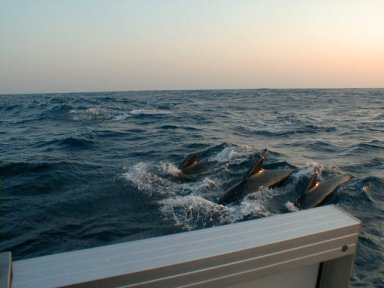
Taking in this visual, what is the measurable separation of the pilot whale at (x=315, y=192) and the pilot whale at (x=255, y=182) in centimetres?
98

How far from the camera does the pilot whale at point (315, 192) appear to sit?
27.2 feet

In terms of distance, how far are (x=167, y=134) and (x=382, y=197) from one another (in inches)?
442

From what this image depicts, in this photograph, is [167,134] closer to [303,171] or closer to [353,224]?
[303,171]

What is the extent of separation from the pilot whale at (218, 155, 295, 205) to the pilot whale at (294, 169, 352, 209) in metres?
0.98

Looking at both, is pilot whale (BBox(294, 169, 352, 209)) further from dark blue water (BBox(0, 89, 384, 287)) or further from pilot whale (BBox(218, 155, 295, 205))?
pilot whale (BBox(218, 155, 295, 205))

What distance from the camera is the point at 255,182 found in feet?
30.4

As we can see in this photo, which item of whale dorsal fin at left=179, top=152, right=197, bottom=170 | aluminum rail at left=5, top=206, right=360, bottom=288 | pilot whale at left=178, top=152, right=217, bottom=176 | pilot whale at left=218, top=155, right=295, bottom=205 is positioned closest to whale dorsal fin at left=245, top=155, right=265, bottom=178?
pilot whale at left=218, top=155, right=295, bottom=205

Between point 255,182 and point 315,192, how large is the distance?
4.48 ft

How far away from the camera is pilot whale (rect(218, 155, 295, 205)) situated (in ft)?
27.8

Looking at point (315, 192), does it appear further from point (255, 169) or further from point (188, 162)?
point (188, 162)

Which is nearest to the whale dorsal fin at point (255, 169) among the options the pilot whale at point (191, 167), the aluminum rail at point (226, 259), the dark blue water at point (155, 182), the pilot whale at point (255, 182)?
the pilot whale at point (255, 182)

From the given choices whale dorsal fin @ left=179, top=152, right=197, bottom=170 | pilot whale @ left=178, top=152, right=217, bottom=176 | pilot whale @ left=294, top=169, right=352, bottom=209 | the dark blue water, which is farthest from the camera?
whale dorsal fin @ left=179, top=152, right=197, bottom=170

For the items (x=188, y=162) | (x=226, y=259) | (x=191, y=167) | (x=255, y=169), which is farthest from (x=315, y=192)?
(x=226, y=259)

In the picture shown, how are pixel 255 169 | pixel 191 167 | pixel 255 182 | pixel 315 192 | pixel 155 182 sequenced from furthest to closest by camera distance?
pixel 191 167 < pixel 155 182 < pixel 255 169 < pixel 255 182 < pixel 315 192
